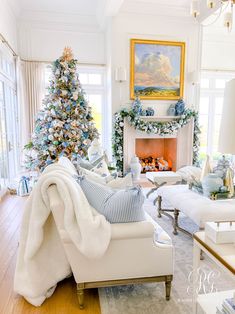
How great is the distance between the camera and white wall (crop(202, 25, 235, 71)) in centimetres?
663

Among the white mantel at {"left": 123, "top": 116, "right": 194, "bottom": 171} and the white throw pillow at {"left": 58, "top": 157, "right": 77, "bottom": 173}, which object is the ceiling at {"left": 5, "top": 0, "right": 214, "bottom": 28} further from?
the white throw pillow at {"left": 58, "top": 157, "right": 77, "bottom": 173}

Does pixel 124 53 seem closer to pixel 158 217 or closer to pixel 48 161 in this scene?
pixel 48 161

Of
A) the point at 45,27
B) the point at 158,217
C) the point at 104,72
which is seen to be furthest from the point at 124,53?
the point at 158,217

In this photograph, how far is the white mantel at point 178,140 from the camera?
5.75 metres

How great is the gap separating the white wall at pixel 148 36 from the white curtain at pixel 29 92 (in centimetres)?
181

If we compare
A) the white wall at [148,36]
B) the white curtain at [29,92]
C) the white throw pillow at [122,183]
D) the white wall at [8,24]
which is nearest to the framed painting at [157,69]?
the white wall at [148,36]

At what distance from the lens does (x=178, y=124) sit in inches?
226

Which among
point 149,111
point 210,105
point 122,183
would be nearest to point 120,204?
point 122,183

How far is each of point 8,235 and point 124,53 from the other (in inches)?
177

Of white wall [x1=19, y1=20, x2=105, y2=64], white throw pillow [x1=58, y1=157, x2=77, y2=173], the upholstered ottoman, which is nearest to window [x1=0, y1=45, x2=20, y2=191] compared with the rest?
white wall [x1=19, y1=20, x2=105, y2=64]

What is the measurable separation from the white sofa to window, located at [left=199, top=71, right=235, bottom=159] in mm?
5616

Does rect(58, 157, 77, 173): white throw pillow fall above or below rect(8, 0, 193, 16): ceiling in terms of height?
below

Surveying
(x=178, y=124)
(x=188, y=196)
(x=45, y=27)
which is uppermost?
(x=45, y=27)

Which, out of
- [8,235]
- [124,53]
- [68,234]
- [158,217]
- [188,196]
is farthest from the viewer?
[124,53]
